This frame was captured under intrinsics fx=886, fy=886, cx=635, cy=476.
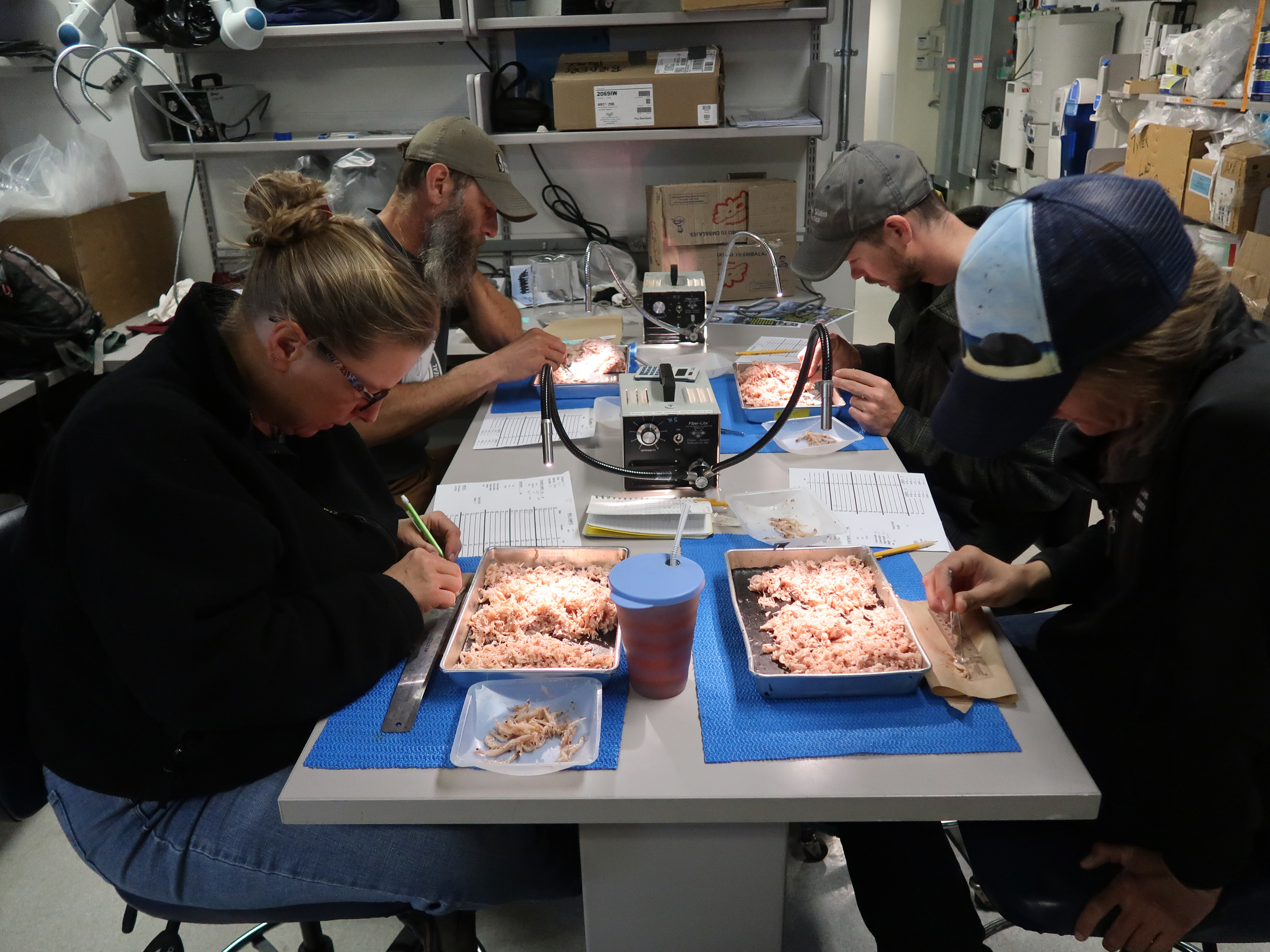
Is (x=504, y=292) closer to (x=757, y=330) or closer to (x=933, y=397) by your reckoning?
(x=757, y=330)

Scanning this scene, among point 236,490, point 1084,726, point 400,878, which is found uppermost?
point 236,490

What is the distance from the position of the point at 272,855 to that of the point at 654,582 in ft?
2.04

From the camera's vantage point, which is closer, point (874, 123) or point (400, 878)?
point (400, 878)

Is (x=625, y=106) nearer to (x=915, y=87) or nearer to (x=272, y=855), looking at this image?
(x=272, y=855)

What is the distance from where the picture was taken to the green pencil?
1361 millimetres

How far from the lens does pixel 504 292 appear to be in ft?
11.0

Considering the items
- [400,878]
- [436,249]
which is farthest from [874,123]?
[400,878]

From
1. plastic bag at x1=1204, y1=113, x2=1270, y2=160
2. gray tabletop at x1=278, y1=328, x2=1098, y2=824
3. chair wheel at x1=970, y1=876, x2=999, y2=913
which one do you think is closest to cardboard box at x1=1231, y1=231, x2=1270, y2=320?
plastic bag at x1=1204, y1=113, x2=1270, y2=160

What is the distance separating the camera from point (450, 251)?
2.43 m

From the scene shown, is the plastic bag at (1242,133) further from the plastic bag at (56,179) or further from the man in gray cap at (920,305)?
the plastic bag at (56,179)

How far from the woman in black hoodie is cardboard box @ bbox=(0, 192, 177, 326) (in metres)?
2.17

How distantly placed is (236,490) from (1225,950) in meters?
1.95

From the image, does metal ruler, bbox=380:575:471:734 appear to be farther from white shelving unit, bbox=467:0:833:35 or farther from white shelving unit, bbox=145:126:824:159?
white shelving unit, bbox=467:0:833:35

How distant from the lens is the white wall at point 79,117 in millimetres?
3291
